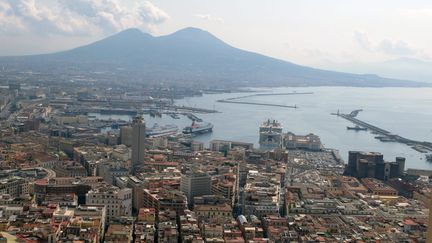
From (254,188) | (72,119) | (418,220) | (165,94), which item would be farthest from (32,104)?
(418,220)

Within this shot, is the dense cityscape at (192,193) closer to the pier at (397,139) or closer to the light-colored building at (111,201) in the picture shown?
the light-colored building at (111,201)

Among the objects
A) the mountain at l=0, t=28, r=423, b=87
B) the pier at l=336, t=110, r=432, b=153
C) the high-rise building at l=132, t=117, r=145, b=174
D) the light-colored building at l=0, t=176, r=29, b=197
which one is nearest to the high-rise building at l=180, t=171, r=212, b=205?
the high-rise building at l=132, t=117, r=145, b=174

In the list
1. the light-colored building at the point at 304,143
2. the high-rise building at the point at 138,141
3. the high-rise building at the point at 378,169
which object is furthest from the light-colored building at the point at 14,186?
the light-colored building at the point at 304,143

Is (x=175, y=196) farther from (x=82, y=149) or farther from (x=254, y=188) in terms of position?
(x=82, y=149)

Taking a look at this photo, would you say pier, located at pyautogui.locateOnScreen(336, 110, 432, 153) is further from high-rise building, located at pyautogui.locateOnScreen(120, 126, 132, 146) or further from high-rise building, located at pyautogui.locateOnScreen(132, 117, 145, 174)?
high-rise building, located at pyautogui.locateOnScreen(132, 117, 145, 174)

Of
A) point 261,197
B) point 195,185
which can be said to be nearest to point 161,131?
point 195,185

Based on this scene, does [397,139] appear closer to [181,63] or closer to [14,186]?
[14,186]

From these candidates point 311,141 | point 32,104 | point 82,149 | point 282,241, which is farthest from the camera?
point 32,104
